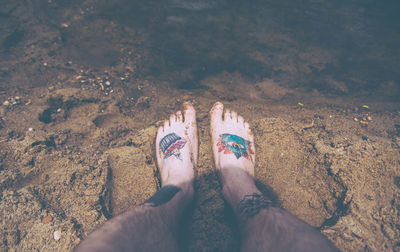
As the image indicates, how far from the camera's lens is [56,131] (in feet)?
5.73

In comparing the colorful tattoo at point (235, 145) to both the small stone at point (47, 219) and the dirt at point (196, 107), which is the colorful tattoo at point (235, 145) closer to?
the dirt at point (196, 107)

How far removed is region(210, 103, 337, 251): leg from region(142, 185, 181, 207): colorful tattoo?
0.38 m

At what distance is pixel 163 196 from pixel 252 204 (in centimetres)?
62

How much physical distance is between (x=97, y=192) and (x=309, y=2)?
3.10 meters

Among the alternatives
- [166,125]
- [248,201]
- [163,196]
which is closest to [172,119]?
[166,125]

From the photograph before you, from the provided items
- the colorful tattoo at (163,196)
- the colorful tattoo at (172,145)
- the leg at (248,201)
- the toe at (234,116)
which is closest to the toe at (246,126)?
the leg at (248,201)

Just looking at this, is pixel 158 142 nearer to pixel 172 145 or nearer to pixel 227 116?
pixel 172 145

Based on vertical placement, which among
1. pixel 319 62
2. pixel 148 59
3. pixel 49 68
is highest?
pixel 319 62

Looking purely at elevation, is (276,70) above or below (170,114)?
above

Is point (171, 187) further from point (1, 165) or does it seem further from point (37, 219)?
point (1, 165)

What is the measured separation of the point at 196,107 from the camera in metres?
2.03

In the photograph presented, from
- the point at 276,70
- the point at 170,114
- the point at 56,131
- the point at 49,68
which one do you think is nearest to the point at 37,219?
the point at 56,131

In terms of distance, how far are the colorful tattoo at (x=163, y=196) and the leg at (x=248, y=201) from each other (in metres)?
0.38

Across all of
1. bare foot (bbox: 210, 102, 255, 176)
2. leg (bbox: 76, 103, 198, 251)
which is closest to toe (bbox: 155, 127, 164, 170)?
leg (bbox: 76, 103, 198, 251)
